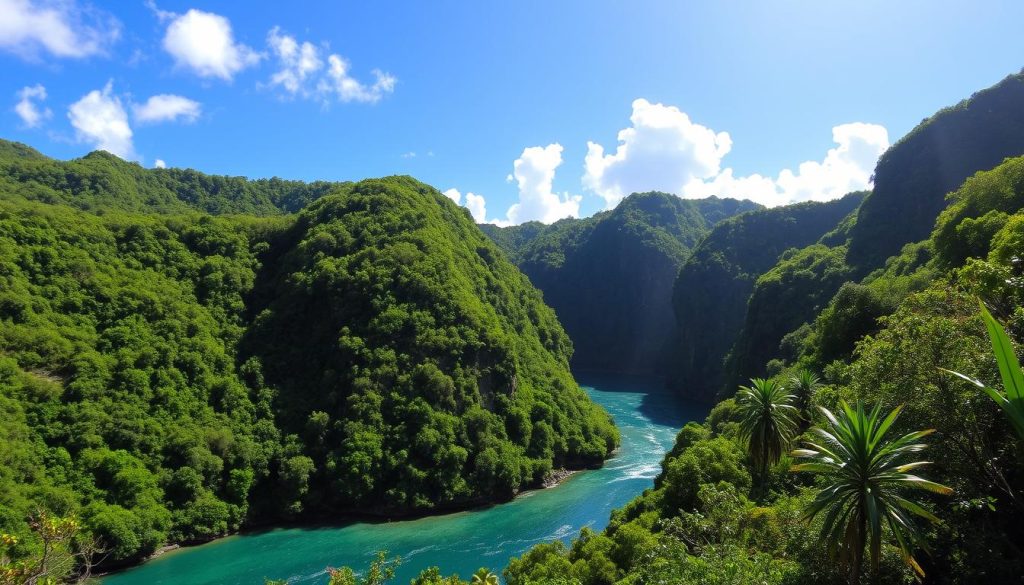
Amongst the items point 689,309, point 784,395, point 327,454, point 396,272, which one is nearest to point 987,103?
point 689,309

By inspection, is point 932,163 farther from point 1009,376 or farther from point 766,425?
point 1009,376

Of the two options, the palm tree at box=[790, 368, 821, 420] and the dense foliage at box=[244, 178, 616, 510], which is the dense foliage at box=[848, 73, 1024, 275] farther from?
the palm tree at box=[790, 368, 821, 420]

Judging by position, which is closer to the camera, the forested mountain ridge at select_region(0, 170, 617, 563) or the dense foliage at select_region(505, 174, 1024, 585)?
the dense foliage at select_region(505, 174, 1024, 585)

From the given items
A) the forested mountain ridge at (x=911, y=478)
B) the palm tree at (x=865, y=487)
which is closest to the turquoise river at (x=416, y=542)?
the forested mountain ridge at (x=911, y=478)

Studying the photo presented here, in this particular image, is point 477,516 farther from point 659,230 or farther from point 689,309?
point 659,230

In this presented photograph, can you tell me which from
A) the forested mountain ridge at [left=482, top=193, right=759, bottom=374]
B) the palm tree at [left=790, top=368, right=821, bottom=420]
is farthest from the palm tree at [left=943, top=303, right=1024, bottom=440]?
the forested mountain ridge at [left=482, top=193, right=759, bottom=374]

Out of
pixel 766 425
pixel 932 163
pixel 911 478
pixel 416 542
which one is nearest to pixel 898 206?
pixel 932 163
